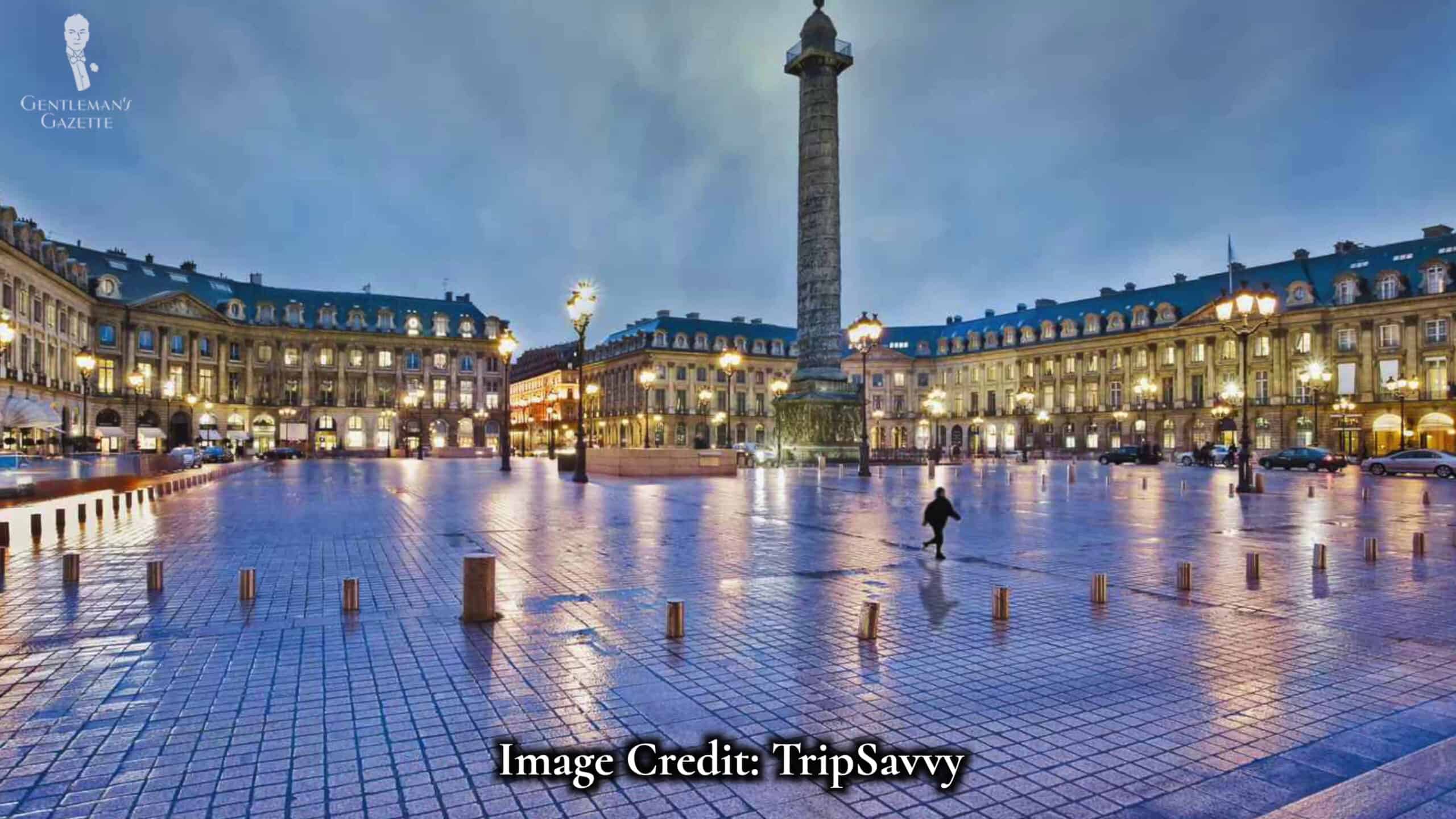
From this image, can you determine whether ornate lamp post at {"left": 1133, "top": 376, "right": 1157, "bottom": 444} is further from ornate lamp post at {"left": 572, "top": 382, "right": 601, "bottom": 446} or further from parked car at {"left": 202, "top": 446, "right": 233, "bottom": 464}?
parked car at {"left": 202, "top": 446, "right": 233, "bottom": 464}

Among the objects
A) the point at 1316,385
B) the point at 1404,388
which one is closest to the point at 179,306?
the point at 1316,385

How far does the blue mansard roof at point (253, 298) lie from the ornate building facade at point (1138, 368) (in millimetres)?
23705

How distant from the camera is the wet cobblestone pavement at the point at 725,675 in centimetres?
446

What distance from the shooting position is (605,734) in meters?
5.26

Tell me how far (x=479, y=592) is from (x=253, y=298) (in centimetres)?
9097

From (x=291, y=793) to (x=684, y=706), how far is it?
2.46 metres

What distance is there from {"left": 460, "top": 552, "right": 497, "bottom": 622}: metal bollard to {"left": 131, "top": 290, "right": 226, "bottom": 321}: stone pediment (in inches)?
3161

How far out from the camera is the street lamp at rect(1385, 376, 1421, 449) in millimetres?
56250

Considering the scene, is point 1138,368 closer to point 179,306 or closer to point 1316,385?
point 1316,385

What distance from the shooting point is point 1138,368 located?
82.6m

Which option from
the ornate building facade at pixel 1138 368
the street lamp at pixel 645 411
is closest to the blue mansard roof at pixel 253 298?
the street lamp at pixel 645 411

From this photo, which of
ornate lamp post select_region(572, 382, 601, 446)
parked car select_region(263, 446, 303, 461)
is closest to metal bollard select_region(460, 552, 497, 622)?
parked car select_region(263, 446, 303, 461)

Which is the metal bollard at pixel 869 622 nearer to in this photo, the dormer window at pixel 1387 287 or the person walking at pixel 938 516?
the person walking at pixel 938 516

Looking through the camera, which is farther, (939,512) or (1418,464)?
(1418,464)
